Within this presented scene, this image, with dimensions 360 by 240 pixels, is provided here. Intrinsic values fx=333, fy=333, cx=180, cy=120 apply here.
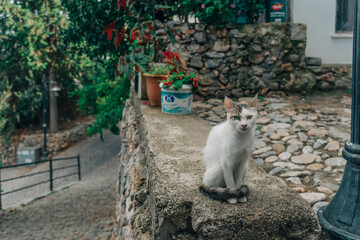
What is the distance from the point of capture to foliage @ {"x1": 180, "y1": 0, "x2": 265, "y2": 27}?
5634mm

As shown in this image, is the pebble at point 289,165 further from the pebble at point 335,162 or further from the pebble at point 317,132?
the pebble at point 317,132

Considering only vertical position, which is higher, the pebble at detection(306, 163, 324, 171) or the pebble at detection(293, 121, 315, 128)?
the pebble at detection(293, 121, 315, 128)

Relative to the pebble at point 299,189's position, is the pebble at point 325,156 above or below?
above

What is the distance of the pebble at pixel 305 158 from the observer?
340 cm

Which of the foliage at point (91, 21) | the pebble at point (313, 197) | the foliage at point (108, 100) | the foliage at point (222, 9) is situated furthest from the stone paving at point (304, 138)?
the foliage at point (91, 21)

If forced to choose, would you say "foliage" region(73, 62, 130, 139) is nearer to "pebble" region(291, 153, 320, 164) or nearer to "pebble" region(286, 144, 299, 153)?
"pebble" region(286, 144, 299, 153)

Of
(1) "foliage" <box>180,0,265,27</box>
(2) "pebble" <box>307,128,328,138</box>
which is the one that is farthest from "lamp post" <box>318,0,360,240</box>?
(1) "foliage" <box>180,0,265,27</box>

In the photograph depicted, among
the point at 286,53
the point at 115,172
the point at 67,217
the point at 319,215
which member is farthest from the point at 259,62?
the point at 115,172

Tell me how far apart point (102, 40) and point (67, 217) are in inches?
180

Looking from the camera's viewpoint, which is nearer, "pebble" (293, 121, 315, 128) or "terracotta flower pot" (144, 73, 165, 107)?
"terracotta flower pot" (144, 73, 165, 107)

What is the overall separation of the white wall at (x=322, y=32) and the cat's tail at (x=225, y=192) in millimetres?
5549

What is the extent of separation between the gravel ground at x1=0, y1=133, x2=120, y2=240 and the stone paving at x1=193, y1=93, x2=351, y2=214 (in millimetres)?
3893

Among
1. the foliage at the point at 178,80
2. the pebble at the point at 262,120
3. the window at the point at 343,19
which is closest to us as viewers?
the foliage at the point at 178,80

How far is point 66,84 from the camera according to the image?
1645 centimetres
